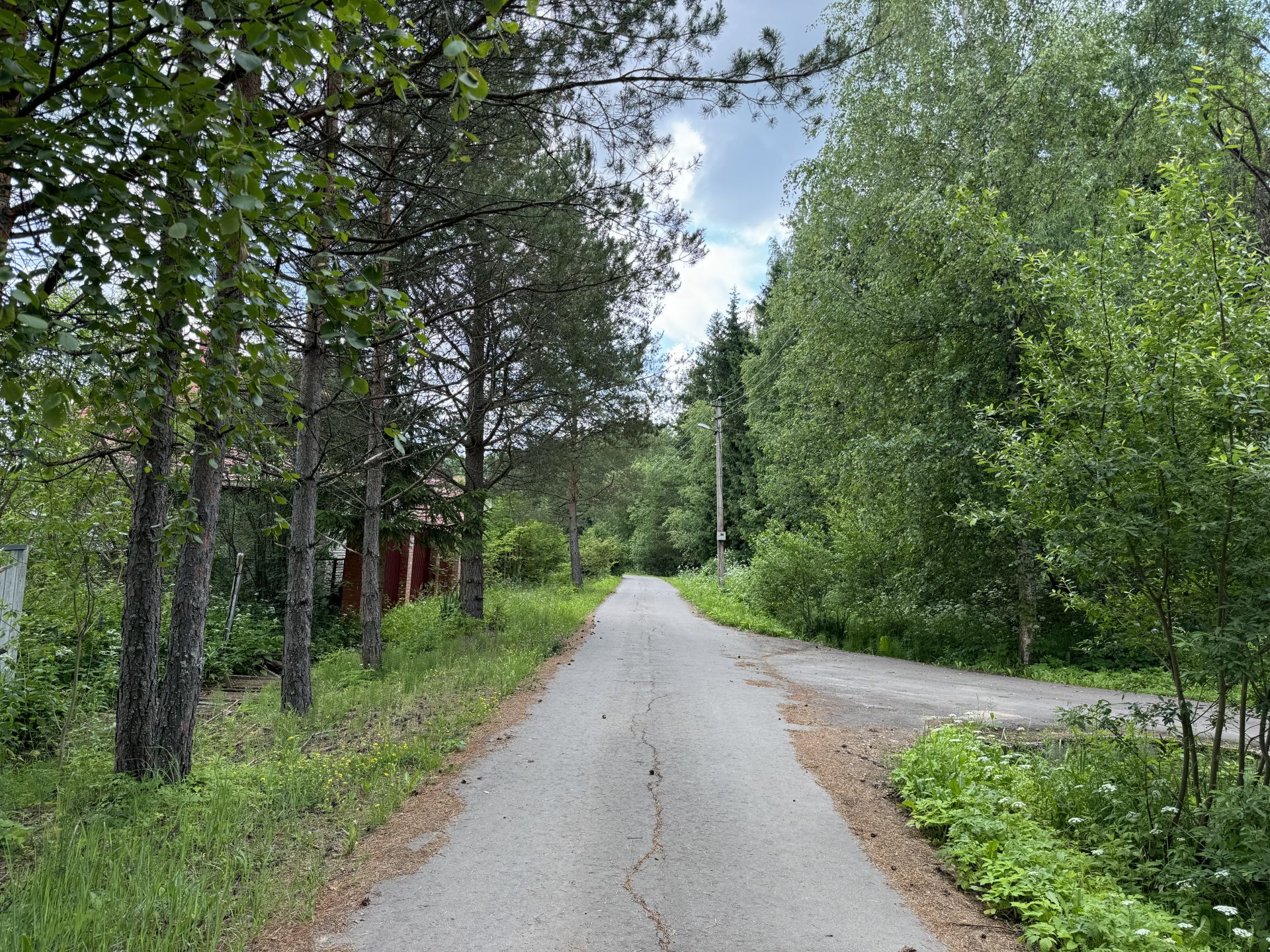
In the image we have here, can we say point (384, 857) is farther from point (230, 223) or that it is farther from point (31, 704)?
point (31, 704)

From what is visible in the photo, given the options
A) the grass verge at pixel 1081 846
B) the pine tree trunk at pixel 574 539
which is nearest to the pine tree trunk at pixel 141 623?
the grass verge at pixel 1081 846

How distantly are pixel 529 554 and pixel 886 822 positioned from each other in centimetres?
2264

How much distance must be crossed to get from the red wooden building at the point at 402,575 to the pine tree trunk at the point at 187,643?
11.4 metres

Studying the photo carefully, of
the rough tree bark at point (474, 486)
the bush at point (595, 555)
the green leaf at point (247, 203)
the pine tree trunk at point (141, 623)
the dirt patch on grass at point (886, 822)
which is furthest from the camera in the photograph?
the bush at point (595, 555)

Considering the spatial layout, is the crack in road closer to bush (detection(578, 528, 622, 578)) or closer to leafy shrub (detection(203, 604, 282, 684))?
leafy shrub (detection(203, 604, 282, 684))

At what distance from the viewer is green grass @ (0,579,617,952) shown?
320 cm

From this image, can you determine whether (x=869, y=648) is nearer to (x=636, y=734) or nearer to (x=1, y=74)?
(x=636, y=734)

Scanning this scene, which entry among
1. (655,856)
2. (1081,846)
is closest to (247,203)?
(655,856)

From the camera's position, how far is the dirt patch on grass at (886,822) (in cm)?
375

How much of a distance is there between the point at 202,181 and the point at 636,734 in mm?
6372

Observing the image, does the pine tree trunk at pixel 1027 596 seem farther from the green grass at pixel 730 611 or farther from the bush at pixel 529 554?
the bush at pixel 529 554

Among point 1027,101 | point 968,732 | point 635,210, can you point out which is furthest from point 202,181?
point 1027,101

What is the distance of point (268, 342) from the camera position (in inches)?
110

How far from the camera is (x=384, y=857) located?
4324 millimetres
